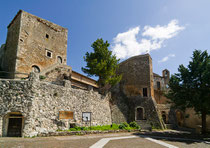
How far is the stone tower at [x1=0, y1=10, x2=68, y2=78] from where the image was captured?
17625 mm

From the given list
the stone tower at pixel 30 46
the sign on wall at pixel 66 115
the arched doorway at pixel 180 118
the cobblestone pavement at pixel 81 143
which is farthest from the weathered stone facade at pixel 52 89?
the arched doorway at pixel 180 118

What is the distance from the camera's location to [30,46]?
18812mm

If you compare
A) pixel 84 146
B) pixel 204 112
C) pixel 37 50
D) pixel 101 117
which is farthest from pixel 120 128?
pixel 37 50

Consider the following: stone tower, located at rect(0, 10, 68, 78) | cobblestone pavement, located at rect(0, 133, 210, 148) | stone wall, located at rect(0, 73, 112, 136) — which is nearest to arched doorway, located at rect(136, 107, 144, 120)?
stone wall, located at rect(0, 73, 112, 136)

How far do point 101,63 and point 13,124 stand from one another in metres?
11.3

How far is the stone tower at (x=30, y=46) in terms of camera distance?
57.8 feet

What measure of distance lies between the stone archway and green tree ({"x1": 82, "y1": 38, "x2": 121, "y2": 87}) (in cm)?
996

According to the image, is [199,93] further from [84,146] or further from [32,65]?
[32,65]

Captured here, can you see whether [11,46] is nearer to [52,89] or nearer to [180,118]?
[52,89]

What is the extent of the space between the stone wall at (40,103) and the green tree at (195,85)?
10.3 metres

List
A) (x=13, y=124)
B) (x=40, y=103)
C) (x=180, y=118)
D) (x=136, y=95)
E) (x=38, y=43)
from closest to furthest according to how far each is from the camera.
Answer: (x=13, y=124) < (x=40, y=103) < (x=38, y=43) < (x=136, y=95) < (x=180, y=118)

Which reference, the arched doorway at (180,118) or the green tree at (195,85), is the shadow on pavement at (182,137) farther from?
the arched doorway at (180,118)

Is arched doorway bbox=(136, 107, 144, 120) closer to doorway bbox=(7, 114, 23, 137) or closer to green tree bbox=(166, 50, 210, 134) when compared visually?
green tree bbox=(166, 50, 210, 134)

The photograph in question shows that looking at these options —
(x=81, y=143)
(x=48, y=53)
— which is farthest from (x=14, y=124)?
(x=48, y=53)
